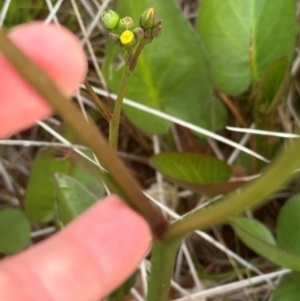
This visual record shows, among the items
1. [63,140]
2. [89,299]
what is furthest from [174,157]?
[89,299]

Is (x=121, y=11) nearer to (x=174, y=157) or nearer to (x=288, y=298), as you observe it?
(x=174, y=157)

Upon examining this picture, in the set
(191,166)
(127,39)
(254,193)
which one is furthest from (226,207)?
(191,166)

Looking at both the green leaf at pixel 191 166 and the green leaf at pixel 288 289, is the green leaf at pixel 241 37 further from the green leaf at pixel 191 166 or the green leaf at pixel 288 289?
the green leaf at pixel 288 289

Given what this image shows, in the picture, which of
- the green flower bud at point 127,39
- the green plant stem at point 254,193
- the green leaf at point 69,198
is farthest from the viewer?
the green leaf at point 69,198

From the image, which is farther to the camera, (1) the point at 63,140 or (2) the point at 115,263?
(1) the point at 63,140

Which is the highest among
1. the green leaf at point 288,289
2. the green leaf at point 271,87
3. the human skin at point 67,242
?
the human skin at point 67,242

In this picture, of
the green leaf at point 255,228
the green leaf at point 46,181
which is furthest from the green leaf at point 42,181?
Answer: the green leaf at point 255,228
